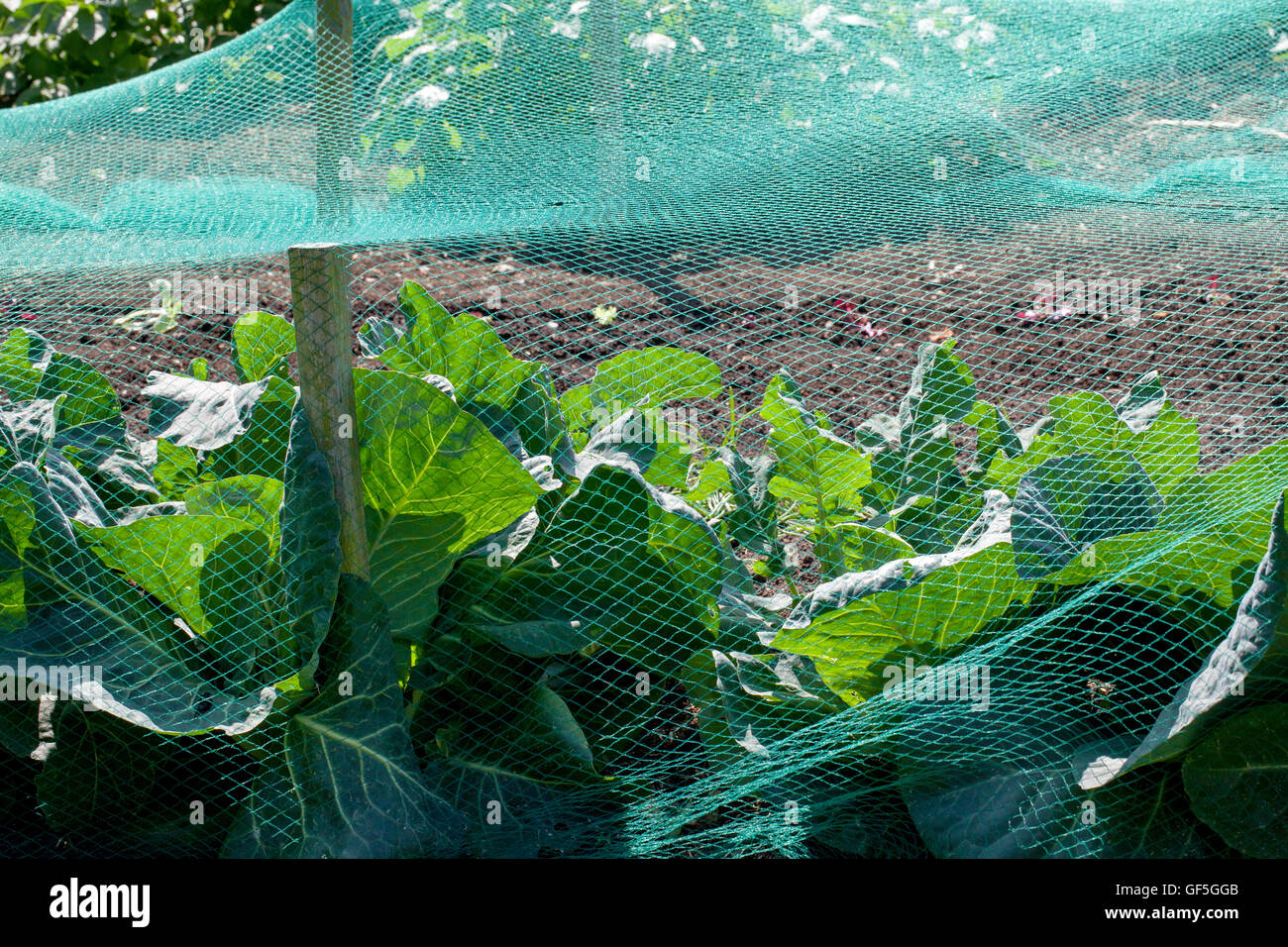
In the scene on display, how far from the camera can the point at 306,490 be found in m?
1.86

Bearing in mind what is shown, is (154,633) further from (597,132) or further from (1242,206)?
(1242,206)

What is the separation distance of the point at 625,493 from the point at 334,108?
3.24 feet

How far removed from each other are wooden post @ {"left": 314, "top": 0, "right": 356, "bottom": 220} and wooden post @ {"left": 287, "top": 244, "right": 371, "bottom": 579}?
378 millimetres

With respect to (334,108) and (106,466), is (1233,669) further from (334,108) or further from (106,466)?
(106,466)

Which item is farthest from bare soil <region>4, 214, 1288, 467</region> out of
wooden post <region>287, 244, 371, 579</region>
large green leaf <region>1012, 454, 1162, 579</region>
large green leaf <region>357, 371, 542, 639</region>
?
wooden post <region>287, 244, 371, 579</region>

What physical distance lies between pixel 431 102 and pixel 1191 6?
1.99 metres

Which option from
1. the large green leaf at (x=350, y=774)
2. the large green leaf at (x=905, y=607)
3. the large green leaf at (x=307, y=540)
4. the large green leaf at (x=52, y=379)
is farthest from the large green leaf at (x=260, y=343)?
the large green leaf at (x=905, y=607)

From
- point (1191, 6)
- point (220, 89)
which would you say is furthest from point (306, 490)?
point (1191, 6)

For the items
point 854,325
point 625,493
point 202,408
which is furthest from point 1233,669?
point 854,325

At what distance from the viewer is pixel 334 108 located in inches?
91.6

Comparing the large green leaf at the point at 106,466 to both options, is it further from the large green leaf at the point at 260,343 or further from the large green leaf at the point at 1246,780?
the large green leaf at the point at 1246,780

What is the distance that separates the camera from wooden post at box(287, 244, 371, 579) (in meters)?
1.86

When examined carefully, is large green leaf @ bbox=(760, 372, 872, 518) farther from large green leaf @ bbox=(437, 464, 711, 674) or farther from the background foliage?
the background foliage

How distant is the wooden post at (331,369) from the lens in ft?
6.11
